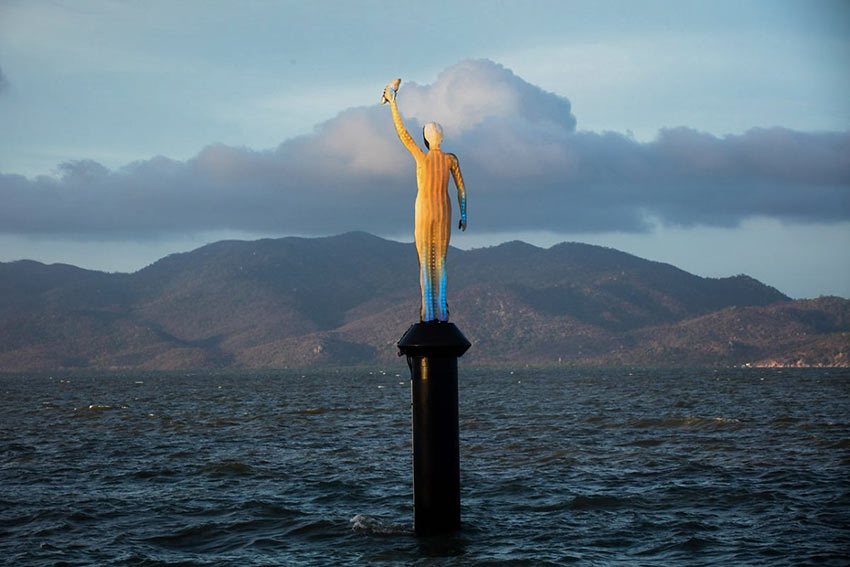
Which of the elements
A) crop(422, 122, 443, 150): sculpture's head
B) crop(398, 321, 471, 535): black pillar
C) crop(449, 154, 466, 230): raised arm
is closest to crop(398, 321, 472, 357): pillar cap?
crop(398, 321, 471, 535): black pillar

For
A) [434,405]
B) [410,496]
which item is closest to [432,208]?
[434,405]

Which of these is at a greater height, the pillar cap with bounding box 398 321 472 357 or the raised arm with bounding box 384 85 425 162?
the raised arm with bounding box 384 85 425 162

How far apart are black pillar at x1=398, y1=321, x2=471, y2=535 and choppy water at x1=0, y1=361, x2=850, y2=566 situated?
1.39 meters

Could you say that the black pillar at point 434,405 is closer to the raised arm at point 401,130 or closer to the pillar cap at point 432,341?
the pillar cap at point 432,341

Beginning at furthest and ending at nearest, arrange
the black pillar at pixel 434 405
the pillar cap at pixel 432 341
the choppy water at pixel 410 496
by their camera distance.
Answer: the choppy water at pixel 410 496 < the black pillar at pixel 434 405 < the pillar cap at pixel 432 341

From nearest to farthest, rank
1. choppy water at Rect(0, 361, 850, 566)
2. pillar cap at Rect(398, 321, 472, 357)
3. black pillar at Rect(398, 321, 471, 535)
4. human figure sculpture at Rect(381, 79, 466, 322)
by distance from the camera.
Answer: pillar cap at Rect(398, 321, 472, 357), black pillar at Rect(398, 321, 471, 535), human figure sculpture at Rect(381, 79, 466, 322), choppy water at Rect(0, 361, 850, 566)

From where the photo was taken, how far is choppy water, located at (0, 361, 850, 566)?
17.8 m

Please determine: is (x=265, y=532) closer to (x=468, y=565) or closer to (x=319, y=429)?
(x=468, y=565)

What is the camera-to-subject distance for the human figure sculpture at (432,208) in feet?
52.8

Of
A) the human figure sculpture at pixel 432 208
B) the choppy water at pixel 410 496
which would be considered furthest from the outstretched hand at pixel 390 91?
the choppy water at pixel 410 496

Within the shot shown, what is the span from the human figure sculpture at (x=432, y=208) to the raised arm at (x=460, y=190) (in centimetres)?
10

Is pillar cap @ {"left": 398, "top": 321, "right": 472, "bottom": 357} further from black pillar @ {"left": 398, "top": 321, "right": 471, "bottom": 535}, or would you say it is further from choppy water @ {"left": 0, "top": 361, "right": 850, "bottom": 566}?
choppy water @ {"left": 0, "top": 361, "right": 850, "bottom": 566}

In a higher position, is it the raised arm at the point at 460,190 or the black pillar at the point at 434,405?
the raised arm at the point at 460,190

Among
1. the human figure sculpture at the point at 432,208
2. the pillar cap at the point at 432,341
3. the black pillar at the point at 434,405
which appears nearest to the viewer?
the pillar cap at the point at 432,341
